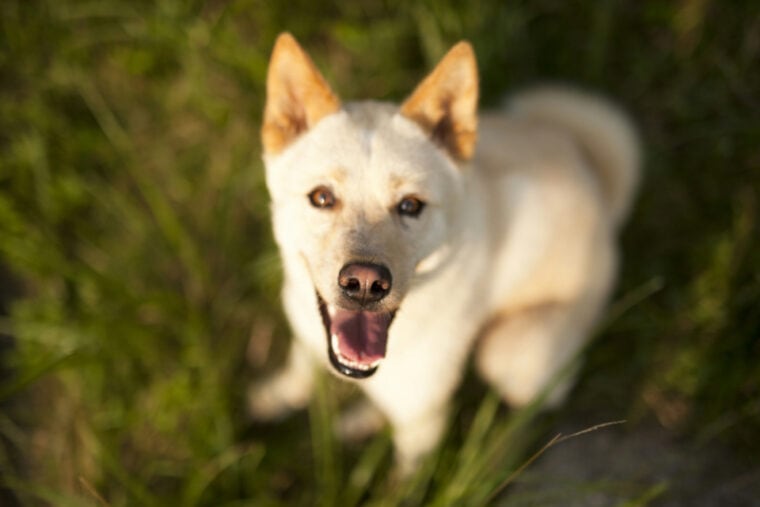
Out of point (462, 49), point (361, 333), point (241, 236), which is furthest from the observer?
point (241, 236)

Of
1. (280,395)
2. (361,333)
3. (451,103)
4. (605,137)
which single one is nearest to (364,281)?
(361,333)

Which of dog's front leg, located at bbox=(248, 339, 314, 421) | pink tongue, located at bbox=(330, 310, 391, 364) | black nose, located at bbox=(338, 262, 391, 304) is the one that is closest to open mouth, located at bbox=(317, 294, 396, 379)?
pink tongue, located at bbox=(330, 310, 391, 364)

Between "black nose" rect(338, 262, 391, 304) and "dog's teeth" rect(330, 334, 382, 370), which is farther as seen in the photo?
"dog's teeth" rect(330, 334, 382, 370)

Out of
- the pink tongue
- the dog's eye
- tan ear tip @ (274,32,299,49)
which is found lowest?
the pink tongue

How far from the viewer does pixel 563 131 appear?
2598 mm

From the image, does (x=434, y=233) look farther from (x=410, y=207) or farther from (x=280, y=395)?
(x=280, y=395)

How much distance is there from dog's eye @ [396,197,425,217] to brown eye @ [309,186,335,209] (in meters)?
0.20

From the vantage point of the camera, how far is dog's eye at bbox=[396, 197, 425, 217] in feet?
5.91

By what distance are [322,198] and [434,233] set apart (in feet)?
1.17

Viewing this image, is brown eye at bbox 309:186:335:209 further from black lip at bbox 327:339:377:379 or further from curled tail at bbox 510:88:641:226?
curled tail at bbox 510:88:641:226

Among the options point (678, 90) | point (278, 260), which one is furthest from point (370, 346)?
point (678, 90)

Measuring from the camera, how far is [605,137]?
265 cm

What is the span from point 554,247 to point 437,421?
83 cm

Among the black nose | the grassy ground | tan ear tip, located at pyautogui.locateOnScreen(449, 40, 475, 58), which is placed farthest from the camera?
the grassy ground
